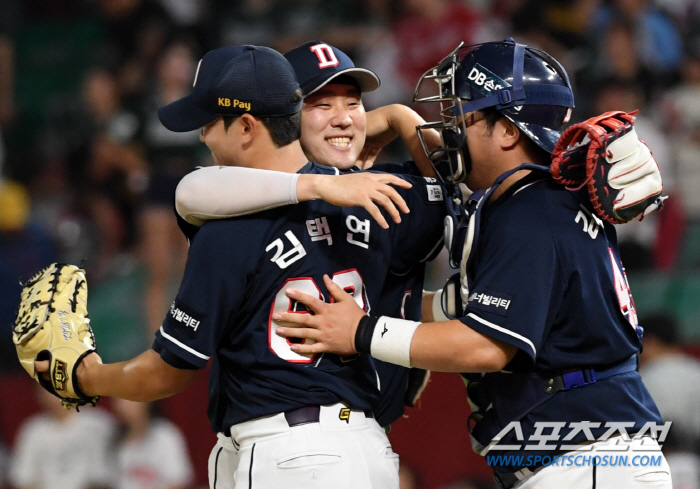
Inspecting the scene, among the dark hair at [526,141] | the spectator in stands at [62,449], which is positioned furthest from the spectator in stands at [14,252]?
the dark hair at [526,141]

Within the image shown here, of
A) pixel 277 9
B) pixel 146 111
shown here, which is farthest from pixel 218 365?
pixel 277 9

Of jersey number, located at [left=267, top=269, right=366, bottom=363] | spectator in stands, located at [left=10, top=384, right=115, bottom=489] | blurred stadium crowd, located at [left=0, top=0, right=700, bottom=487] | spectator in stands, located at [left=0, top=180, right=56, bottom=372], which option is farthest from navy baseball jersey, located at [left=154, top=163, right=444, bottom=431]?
spectator in stands, located at [left=0, top=180, right=56, bottom=372]

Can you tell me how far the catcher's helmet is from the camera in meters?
2.99

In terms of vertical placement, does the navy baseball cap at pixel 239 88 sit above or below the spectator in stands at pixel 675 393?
above

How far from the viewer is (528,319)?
2.70 m

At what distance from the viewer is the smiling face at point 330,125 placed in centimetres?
336

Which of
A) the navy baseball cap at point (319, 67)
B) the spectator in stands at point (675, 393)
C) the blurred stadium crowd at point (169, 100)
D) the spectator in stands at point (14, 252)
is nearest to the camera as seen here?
the navy baseball cap at point (319, 67)

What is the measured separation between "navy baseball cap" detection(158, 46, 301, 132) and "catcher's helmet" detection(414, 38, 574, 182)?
0.58m

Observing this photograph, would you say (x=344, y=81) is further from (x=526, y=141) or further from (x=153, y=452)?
(x=153, y=452)

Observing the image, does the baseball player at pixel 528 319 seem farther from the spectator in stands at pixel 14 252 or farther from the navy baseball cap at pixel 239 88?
the spectator in stands at pixel 14 252

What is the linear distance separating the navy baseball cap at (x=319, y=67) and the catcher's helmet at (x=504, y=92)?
33 cm

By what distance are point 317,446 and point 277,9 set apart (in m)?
7.10

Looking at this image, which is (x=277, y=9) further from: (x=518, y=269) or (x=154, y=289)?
(x=518, y=269)

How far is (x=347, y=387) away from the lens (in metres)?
2.89
